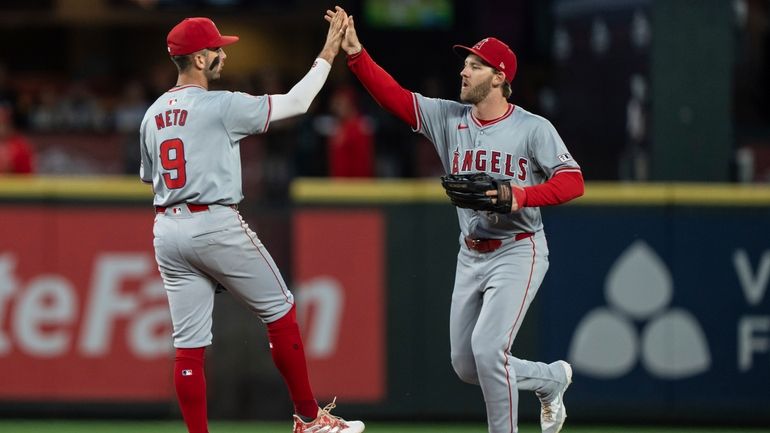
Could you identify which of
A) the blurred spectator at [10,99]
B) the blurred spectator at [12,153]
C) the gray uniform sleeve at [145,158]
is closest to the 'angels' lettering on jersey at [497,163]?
the gray uniform sleeve at [145,158]

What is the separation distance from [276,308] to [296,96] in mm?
933

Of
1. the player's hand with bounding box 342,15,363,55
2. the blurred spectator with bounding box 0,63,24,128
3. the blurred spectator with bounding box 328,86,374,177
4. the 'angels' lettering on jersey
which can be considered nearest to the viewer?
the 'angels' lettering on jersey

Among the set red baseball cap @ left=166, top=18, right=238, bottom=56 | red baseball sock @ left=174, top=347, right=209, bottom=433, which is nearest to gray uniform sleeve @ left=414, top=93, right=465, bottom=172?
red baseball cap @ left=166, top=18, right=238, bottom=56

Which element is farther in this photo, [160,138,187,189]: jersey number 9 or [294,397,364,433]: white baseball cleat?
[294,397,364,433]: white baseball cleat

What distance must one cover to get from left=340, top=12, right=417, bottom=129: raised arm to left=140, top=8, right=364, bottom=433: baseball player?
0.18 meters

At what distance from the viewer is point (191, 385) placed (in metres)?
5.82

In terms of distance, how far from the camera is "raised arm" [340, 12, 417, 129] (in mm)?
6074

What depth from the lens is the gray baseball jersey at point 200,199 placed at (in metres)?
5.66

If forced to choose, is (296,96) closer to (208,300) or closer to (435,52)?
(208,300)

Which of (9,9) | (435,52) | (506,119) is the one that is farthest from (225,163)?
(9,9)

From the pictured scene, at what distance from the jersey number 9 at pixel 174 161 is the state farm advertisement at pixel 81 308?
2566mm

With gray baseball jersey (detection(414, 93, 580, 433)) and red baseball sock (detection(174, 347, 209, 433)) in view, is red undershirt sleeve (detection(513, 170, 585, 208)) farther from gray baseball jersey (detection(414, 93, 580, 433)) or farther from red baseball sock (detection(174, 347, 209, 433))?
red baseball sock (detection(174, 347, 209, 433))

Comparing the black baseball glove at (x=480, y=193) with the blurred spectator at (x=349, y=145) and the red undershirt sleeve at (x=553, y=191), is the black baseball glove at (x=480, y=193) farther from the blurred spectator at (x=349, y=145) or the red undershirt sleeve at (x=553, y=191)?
the blurred spectator at (x=349, y=145)

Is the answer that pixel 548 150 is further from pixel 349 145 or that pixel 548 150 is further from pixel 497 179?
pixel 349 145
